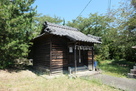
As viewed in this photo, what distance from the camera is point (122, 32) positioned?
430 inches

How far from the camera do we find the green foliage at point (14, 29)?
7.27 metres

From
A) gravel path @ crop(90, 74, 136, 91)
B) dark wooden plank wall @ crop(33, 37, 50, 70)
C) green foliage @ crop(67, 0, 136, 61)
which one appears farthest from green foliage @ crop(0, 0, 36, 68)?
green foliage @ crop(67, 0, 136, 61)

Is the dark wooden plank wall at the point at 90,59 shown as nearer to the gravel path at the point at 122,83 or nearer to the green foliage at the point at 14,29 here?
the gravel path at the point at 122,83

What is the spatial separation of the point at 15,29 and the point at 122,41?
437 inches

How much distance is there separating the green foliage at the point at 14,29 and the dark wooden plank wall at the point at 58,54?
242 centimetres

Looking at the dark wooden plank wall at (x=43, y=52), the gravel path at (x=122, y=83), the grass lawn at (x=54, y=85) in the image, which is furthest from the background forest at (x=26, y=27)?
the gravel path at (x=122, y=83)

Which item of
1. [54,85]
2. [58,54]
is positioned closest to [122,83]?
[54,85]

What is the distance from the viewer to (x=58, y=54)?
7699 millimetres

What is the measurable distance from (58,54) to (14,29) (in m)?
3.77

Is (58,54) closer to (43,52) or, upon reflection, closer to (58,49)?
(58,49)

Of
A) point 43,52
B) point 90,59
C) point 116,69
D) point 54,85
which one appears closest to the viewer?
point 54,85

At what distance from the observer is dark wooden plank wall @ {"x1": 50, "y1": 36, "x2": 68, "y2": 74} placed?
24.3ft

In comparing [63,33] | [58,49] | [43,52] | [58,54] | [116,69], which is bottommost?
[116,69]

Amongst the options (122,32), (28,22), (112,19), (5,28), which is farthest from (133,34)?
(5,28)
